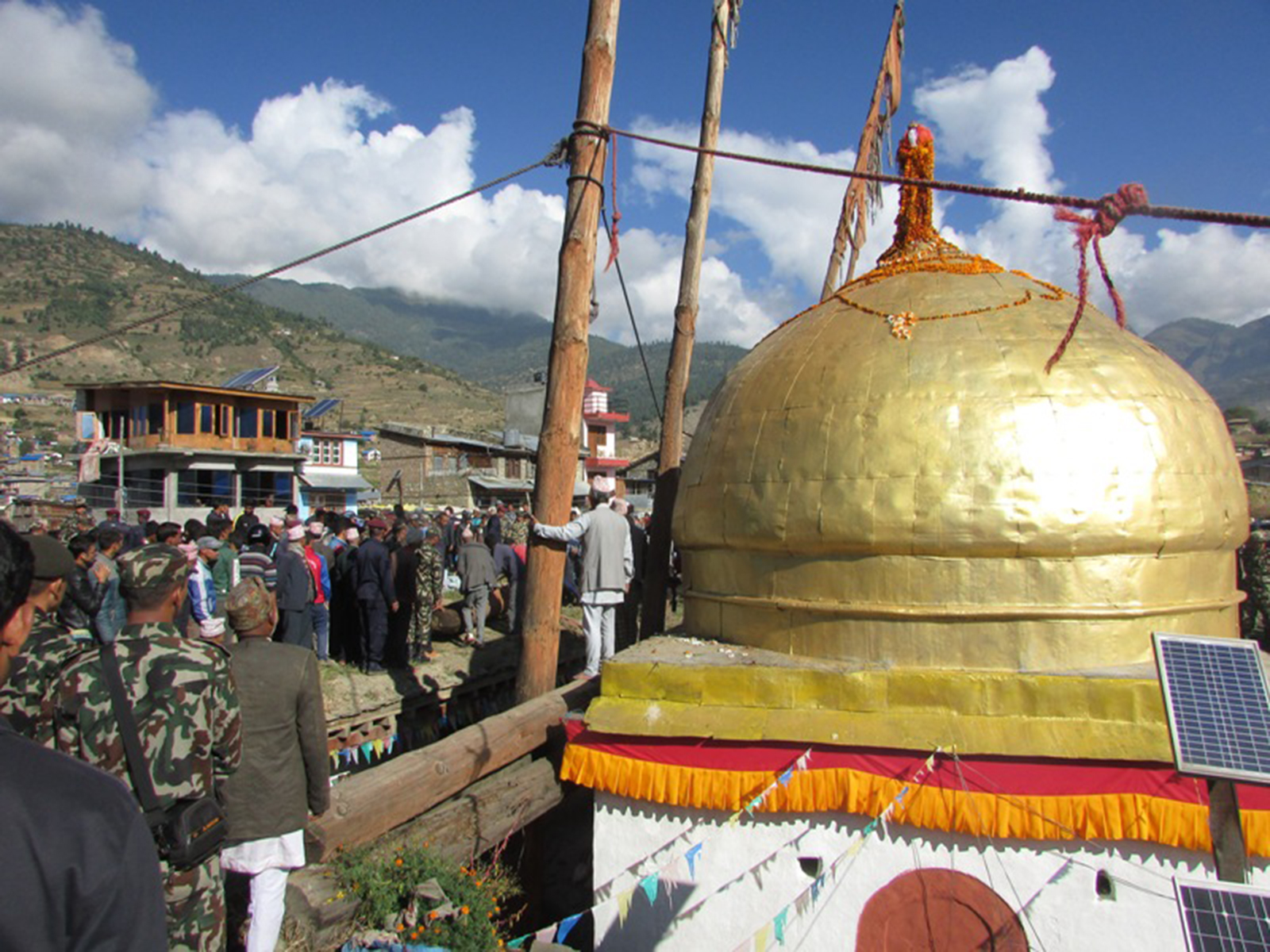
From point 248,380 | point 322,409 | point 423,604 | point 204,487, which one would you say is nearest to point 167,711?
point 423,604

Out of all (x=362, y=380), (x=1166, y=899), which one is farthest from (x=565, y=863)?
(x=362, y=380)

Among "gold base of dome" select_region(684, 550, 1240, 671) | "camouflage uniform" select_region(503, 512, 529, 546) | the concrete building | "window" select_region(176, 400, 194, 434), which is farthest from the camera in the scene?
"window" select_region(176, 400, 194, 434)

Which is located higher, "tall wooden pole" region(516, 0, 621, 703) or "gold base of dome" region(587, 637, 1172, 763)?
"tall wooden pole" region(516, 0, 621, 703)

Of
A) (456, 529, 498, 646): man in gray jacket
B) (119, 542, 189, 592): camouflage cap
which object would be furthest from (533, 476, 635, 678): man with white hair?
(119, 542, 189, 592): camouflage cap

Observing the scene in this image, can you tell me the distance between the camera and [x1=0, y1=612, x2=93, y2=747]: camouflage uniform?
337 centimetres

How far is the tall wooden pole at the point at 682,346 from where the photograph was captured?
9859mm

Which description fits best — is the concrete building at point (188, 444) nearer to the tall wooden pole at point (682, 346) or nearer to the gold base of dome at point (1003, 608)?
the tall wooden pole at point (682, 346)

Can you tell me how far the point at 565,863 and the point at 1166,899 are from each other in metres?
5.53

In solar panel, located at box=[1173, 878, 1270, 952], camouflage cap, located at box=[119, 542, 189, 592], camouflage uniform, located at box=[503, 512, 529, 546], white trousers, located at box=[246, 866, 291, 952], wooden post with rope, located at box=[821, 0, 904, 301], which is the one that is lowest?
camouflage uniform, located at box=[503, 512, 529, 546]

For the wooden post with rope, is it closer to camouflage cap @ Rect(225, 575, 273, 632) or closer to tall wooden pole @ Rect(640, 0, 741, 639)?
tall wooden pole @ Rect(640, 0, 741, 639)

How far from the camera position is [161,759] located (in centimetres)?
323

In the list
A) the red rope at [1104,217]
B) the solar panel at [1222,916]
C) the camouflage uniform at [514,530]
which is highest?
the red rope at [1104,217]

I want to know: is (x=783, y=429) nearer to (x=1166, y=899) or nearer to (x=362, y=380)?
(x=1166, y=899)

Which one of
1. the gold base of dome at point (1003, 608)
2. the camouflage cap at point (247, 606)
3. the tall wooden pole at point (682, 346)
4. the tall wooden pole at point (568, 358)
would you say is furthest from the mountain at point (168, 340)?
the camouflage cap at point (247, 606)
